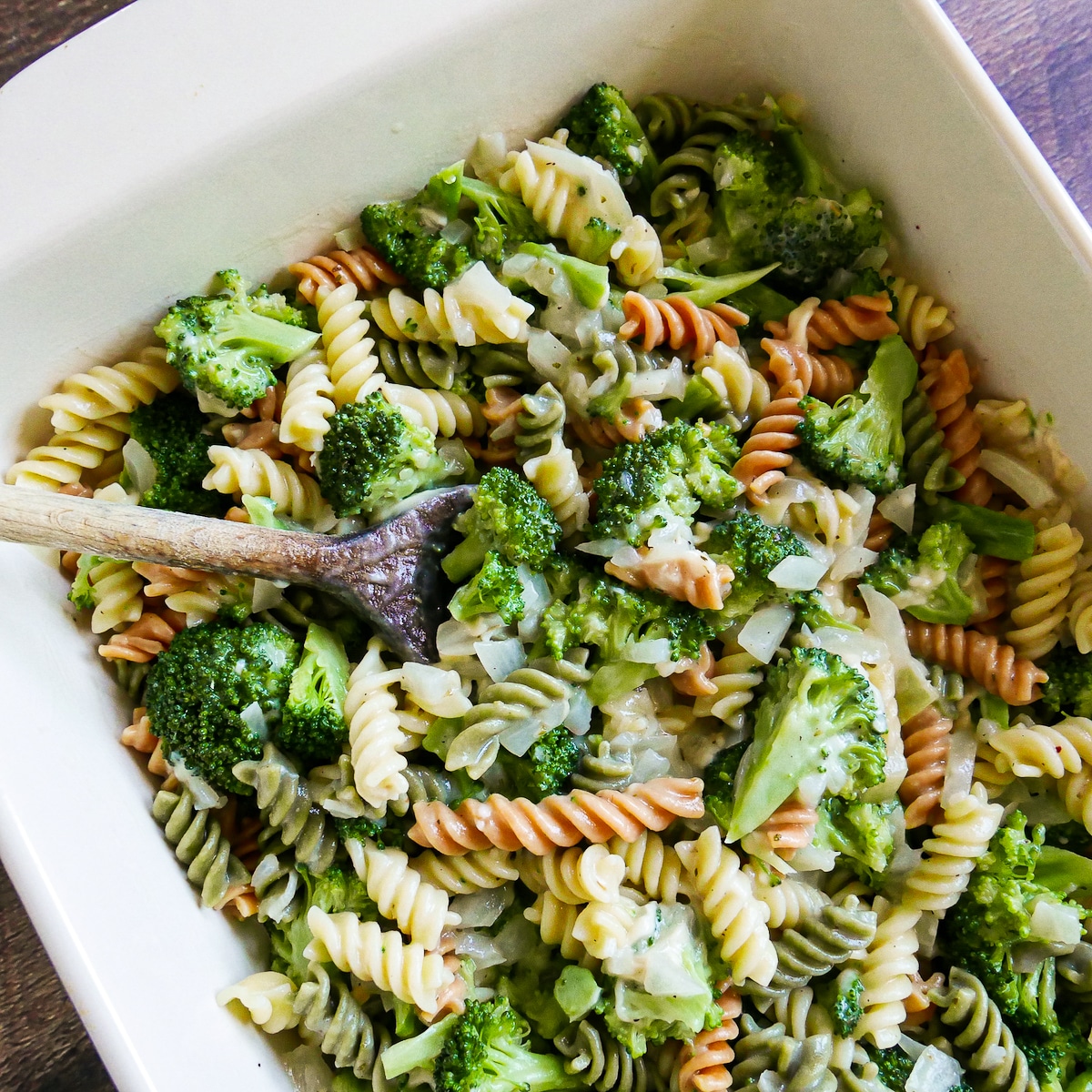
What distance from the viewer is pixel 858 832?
2416mm

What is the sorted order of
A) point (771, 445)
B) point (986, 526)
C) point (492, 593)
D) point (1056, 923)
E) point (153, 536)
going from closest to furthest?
1. point (153, 536)
2. point (492, 593)
3. point (1056, 923)
4. point (771, 445)
5. point (986, 526)

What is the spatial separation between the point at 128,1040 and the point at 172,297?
62.4 inches

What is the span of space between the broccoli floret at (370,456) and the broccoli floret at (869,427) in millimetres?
949

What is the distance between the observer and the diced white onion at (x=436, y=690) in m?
2.30

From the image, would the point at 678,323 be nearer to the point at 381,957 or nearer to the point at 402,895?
the point at 402,895

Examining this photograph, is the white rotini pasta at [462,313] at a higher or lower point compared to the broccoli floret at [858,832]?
higher

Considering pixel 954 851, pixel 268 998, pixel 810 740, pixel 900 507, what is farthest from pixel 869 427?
pixel 268 998

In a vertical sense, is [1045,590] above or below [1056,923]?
above

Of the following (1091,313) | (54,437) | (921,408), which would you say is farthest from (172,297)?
(1091,313)

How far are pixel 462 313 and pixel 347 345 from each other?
0.95 feet

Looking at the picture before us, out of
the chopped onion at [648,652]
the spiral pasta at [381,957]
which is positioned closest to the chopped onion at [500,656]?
the chopped onion at [648,652]

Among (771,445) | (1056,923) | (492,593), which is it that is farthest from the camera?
(771,445)

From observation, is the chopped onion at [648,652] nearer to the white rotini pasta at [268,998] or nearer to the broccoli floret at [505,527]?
the broccoli floret at [505,527]

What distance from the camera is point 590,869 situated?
7.29 ft
